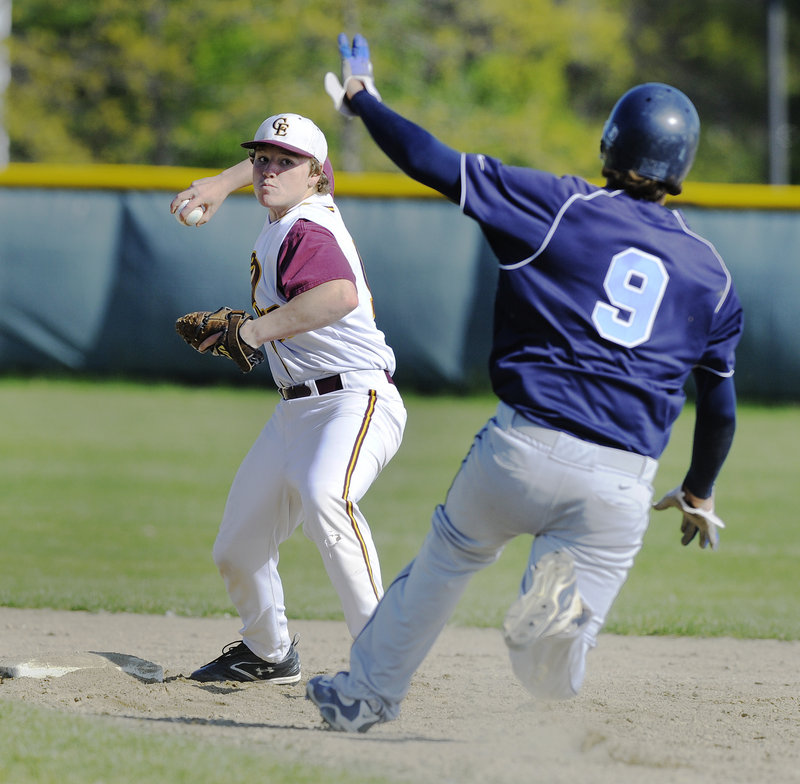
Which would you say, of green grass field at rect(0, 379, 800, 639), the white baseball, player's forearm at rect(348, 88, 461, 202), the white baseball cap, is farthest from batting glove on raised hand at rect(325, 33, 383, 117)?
green grass field at rect(0, 379, 800, 639)

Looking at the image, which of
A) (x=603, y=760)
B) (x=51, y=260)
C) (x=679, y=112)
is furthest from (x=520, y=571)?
(x=51, y=260)

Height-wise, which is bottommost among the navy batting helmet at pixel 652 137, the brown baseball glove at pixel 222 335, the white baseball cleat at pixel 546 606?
the white baseball cleat at pixel 546 606

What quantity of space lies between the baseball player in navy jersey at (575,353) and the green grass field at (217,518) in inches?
118

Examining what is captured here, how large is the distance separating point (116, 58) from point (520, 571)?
18610 mm

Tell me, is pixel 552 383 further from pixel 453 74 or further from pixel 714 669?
pixel 453 74

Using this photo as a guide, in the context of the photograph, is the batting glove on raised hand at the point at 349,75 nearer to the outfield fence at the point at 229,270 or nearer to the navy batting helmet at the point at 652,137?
the navy batting helmet at the point at 652,137

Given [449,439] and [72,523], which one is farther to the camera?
[449,439]

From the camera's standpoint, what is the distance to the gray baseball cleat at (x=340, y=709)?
11.8 ft

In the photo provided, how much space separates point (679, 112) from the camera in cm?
341

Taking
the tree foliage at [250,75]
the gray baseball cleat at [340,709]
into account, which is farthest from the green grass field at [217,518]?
the tree foliage at [250,75]

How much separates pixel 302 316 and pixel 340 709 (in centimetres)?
125

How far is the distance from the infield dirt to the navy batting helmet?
5.45 feet

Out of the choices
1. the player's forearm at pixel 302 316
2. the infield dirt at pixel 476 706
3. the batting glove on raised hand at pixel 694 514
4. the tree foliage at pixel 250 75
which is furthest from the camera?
the tree foliage at pixel 250 75

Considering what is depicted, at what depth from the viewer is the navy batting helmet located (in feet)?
11.0
